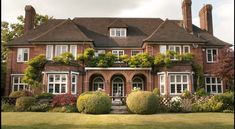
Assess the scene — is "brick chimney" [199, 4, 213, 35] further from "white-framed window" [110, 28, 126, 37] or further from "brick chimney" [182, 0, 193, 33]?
"white-framed window" [110, 28, 126, 37]

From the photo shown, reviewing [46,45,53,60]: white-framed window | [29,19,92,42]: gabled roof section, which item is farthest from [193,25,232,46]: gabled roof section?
[46,45,53,60]: white-framed window

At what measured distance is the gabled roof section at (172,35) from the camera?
33.0m

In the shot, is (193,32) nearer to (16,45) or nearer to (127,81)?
(127,81)

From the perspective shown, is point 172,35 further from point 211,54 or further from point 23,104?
point 23,104

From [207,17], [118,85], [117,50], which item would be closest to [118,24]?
[117,50]

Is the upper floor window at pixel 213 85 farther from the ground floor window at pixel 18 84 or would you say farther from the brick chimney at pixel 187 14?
the ground floor window at pixel 18 84

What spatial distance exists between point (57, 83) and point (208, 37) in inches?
754

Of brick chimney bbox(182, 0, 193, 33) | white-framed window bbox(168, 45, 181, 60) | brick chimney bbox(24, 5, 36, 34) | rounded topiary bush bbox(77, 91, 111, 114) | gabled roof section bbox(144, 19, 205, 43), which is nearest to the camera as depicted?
rounded topiary bush bbox(77, 91, 111, 114)

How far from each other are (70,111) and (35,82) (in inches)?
318

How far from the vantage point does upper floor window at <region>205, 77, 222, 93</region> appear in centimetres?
3412

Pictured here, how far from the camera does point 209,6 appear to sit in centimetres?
3834

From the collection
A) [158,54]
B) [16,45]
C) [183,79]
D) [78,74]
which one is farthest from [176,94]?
[16,45]

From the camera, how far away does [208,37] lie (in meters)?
36.4

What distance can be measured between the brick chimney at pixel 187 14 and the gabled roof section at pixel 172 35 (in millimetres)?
1516
